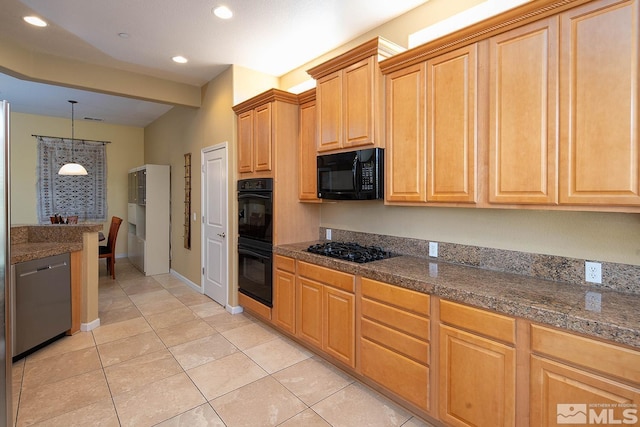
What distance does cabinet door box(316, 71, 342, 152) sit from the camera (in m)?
2.74

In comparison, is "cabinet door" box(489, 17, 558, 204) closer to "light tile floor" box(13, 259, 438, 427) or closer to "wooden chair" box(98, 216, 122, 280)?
"light tile floor" box(13, 259, 438, 427)

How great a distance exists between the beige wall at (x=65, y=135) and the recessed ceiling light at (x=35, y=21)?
424 cm

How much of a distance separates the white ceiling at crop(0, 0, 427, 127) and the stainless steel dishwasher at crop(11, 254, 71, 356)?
216 cm

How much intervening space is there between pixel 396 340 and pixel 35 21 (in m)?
4.02

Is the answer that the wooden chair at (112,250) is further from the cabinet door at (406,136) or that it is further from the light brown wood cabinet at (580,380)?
the light brown wood cabinet at (580,380)

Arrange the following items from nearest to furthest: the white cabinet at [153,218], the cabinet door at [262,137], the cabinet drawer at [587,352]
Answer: the cabinet drawer at [587,352], the cabinet door at [262,137], the white cabinet at [153,218]

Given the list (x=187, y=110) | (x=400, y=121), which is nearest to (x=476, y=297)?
(x=400, y=121)

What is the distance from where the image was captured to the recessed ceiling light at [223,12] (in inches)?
104

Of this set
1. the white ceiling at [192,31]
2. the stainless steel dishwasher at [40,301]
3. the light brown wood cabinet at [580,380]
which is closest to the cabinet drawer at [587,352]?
the light brown wood cabinet at [580,380]

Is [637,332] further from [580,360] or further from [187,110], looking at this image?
[187,110]

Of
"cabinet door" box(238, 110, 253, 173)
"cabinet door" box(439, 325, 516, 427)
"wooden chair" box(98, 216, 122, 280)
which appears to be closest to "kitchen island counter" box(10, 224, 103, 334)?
"cabinet door" box(238, 110, 253, 173)

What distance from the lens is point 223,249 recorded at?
13.4ft

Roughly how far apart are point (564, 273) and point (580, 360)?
68cm

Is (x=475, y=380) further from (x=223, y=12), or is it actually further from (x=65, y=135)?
(x=65, y=135)
